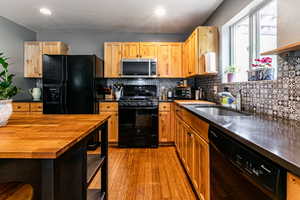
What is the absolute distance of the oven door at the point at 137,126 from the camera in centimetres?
369

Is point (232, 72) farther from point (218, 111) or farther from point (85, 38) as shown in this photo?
point (85, 38)

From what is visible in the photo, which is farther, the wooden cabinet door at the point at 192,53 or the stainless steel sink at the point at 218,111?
the wooden cabinet door at the point at 192,53

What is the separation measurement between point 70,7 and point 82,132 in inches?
110

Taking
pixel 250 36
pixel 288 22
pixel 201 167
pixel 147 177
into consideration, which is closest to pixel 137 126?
pixel 147 177

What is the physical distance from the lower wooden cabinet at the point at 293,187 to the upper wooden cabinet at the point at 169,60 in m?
3.56

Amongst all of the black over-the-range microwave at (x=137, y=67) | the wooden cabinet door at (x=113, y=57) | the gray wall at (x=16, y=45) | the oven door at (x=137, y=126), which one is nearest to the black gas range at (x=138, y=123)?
the oven door at (x=137, y=126)

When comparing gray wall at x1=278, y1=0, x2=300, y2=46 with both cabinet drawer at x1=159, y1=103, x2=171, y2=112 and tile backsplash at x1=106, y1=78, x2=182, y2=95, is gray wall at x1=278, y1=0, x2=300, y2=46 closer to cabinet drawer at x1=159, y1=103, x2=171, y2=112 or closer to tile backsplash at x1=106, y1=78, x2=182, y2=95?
cabinet drawer at x1=159, y1=103, x2=171, y2=112

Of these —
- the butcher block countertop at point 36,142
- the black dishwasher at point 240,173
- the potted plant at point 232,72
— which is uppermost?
the potted plant at point 232,72

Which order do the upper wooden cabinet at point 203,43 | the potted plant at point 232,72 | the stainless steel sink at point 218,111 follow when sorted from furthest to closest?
the upper wooden cabinet at point 203,43, the potted plant at point 232,72, the stainless steel sink at point 218,111

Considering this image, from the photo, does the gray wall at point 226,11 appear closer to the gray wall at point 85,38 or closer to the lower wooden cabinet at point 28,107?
the gray wall at point 85,38

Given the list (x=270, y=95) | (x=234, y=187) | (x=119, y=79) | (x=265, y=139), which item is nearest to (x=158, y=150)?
(x=119, y=79)

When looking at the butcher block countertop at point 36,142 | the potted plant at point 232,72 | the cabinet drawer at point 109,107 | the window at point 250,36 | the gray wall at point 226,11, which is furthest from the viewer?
the cabinet drawer at point 109,107

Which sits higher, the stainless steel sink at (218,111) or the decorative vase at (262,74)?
the decorative vase at (262,74)

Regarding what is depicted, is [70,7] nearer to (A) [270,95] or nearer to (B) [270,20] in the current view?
(B) [270,20]
